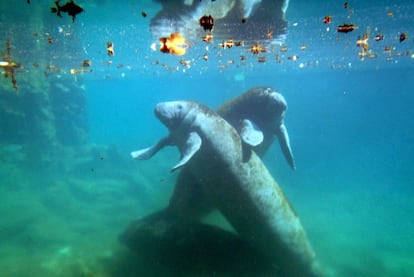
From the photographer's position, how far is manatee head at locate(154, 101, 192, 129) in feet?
31.4

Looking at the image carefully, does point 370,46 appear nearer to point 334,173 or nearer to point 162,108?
point 334,173

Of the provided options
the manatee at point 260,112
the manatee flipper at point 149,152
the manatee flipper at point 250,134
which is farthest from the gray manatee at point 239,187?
the manatee at point 260,112

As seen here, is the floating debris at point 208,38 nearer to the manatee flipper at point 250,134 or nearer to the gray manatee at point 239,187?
the manatee flipper at point 250,134

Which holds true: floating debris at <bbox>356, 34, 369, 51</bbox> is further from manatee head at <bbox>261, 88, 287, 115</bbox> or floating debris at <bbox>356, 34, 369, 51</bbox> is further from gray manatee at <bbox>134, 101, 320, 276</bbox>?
gray manatee at <bbox>134, 101, 320, 276</bbox>

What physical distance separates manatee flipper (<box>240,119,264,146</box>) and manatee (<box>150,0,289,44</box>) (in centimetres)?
638

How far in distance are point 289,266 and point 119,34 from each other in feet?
59.8

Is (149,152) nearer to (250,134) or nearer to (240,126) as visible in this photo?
(240,126)

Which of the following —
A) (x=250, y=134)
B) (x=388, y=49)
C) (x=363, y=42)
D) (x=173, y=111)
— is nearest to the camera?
(x=173, y=111)

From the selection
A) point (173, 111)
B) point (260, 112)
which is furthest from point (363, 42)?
point (173, 111)

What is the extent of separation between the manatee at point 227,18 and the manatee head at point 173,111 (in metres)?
6.54

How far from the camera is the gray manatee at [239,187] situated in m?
9.16

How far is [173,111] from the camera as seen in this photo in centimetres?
959

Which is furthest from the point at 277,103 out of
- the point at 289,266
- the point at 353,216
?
the point at 353,216

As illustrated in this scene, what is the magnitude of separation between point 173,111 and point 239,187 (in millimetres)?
2826
